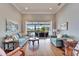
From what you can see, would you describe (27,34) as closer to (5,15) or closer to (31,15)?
(31,15)

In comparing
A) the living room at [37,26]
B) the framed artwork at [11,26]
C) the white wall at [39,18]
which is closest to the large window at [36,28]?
the living room at [37,26]

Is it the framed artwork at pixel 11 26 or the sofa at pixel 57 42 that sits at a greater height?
the framed artwork at pixel 11 26

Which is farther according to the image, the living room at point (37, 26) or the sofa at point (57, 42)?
the sofa at point (57, 42)

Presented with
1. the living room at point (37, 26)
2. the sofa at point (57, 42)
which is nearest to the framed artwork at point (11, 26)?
the living room at point (37, 26)

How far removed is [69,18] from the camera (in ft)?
10.9

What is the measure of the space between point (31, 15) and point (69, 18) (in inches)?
43.5

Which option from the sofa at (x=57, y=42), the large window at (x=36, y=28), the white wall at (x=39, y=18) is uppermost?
the white wall at (x=39, y=18)

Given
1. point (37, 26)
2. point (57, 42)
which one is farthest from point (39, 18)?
point (57, 42)

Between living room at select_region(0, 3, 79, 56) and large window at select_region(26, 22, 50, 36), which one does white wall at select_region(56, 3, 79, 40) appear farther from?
large window at select_region(26, 22, 50, 36)

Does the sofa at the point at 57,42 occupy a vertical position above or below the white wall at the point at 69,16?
below

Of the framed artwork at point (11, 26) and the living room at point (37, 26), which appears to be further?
the framed artwork at point (11, 26)

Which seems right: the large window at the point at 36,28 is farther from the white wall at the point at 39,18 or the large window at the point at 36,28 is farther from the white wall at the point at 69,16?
the white wall at the point at 69,16

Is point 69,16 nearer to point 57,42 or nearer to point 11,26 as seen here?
point 57,42

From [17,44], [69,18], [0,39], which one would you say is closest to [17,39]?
[17,44]
